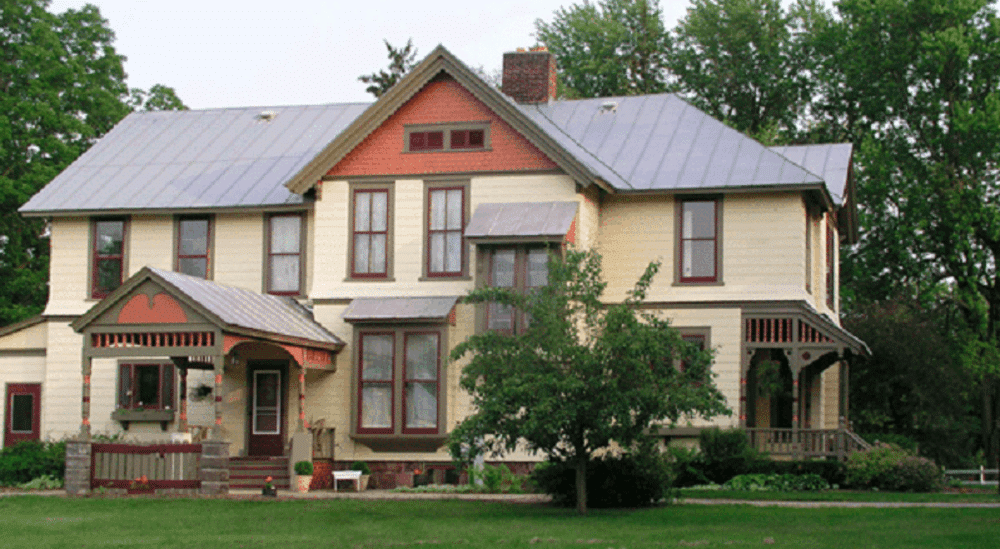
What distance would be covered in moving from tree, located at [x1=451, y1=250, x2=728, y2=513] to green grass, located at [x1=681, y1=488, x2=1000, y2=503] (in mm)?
3985

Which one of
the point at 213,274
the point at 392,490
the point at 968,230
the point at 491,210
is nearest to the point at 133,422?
the point at 213,274

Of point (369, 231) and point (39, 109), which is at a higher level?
point (39, 109)

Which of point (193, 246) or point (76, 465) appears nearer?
point (76, 465)

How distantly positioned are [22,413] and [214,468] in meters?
9.33

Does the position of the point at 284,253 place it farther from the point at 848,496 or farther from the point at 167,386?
the point at 848,496

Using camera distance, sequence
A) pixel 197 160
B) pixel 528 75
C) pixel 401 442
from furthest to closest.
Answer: pixel 528 75 → pixel 197 160 → pixel 401 442

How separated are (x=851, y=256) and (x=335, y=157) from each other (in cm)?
2153

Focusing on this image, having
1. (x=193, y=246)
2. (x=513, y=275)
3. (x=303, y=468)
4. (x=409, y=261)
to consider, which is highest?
(x=193, y=246)

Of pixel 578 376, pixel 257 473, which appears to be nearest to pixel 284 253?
pixel 257 473

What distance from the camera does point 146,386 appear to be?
103ft

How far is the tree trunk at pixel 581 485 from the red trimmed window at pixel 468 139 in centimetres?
996

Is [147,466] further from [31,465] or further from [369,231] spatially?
[369,231]

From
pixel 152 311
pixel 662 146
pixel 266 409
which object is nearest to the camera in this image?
pixel 152 311

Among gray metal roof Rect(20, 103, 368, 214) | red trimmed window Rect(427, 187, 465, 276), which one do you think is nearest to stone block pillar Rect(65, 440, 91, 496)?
gray metal roof Rect(20, 103, 368, 214)
